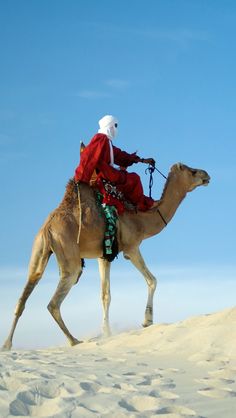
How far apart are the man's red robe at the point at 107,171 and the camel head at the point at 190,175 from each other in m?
0.71

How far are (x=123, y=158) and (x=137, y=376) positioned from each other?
17.1ft

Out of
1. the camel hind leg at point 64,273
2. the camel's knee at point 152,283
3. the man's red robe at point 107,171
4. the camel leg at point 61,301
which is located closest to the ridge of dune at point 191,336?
the camel leg at point 61,301

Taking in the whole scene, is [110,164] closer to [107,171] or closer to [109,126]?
[107,171]

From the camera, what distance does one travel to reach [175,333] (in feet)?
29.1

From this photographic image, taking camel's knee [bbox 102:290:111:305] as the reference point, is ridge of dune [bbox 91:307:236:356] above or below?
below

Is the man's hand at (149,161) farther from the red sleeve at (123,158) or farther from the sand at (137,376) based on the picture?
the sand at (137,376)

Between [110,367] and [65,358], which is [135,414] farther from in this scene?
[65,358]

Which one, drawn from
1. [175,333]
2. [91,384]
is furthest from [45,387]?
[175,333]

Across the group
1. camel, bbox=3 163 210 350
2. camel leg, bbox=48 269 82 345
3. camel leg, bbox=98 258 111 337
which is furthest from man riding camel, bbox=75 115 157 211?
camel leg, bbox=48 269 82 345

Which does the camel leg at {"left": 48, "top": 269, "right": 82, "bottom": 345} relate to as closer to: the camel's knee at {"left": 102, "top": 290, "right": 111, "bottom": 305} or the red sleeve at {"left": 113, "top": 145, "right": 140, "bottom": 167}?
the camel's knee at {"left": 102, "top": 290, "right": 111, "bottom": 305}

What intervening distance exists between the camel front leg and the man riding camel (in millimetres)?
812

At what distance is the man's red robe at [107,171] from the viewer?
11047mm

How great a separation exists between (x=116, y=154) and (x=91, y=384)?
5.59 metres

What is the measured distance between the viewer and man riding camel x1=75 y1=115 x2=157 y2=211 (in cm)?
1106
